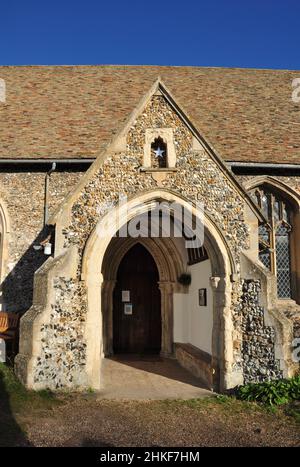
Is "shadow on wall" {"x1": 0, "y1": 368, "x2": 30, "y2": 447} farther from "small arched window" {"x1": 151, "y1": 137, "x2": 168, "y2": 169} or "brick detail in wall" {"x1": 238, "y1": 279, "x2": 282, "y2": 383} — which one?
"small arched window" {"x1": 151, "y1": 137, "x2": 168, "y2": 169}

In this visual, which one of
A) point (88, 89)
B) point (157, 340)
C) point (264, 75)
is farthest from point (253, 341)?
point (264, 75)

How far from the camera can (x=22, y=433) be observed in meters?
5.48

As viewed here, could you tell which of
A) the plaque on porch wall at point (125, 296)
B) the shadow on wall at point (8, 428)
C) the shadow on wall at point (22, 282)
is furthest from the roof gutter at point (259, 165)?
the shadow on wall at point (8, 428)

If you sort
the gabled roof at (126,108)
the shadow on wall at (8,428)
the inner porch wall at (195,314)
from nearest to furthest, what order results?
the shadow on wall at (8,428) < the inner porch wall at (195,314) < the gabled roof at (126,108)

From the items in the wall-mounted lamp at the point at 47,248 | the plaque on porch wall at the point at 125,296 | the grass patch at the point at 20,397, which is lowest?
the grass patch at the point at 20,397

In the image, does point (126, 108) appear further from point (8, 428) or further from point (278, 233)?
point (8, 428)

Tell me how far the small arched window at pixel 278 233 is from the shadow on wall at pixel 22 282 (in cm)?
582

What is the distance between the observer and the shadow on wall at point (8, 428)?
5176 millimetres

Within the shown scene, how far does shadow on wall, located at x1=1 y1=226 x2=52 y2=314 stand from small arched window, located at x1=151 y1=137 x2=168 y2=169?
372 centimetres

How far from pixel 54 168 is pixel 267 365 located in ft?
23.0

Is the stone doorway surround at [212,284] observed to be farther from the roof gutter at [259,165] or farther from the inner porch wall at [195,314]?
the roof gutter at [259,165]

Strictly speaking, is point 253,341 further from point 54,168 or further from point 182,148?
point 54,168

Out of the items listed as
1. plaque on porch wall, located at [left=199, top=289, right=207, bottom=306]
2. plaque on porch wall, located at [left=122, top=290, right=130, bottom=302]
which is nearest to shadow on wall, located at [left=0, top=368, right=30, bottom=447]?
plaque on porch wall, located at [left=199, top=289, right=207, bottom=306]

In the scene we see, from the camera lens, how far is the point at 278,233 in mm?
11227
